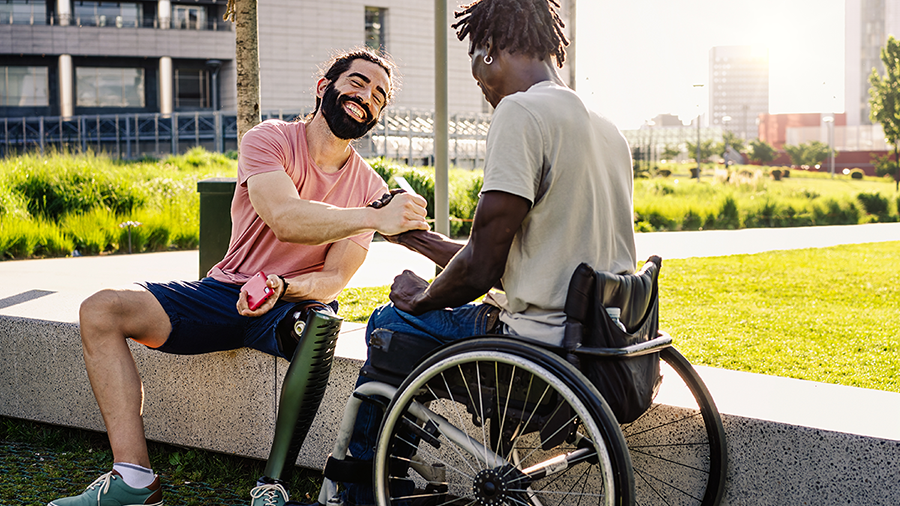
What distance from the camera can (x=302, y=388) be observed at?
2.93 metres

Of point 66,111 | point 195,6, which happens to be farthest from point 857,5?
point 66,111

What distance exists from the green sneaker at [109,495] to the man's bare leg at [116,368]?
84 millimetres

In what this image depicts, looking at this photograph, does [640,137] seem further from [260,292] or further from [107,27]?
[260,292]

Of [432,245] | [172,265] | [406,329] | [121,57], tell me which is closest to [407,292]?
[406,329]

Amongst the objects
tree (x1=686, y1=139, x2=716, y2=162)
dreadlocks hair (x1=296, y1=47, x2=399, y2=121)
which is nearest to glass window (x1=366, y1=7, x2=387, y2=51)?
tree (x1=686, y1=139, x2=716, y2=162)

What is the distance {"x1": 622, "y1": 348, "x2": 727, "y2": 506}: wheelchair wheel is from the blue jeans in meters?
0.60

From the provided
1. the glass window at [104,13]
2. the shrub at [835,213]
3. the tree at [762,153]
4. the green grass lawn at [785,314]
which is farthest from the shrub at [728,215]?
the tree at [762,153]

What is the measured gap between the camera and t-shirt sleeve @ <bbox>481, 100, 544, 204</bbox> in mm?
2172

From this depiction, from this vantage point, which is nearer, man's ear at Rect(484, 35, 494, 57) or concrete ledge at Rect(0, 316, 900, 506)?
man's ear at Rect(484, 35, 494, 57)

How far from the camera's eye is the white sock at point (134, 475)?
2.77 m

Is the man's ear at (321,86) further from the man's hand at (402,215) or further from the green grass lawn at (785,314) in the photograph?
the green grass lawn at (785,314)

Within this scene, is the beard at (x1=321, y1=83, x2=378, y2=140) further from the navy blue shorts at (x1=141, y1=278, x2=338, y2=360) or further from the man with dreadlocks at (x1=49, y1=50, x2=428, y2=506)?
the navy blue shorts at (x1=141, y1=278, x2=338, y2=360)

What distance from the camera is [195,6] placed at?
49844 millimetres

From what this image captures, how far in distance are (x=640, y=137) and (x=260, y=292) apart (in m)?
76.0
